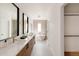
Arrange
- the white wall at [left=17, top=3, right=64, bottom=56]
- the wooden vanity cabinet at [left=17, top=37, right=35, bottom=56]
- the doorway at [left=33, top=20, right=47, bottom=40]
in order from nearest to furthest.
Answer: the wooden vanity cabinet at [left=17, top=37, right=35, bottom=56], the white wall at [left=17, top=3, right=64, bottom=56], the doorway at [left=33, top=20, right=47, bottom=40]

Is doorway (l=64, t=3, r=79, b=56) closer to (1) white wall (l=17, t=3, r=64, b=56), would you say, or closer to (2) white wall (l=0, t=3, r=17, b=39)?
(1) white wall (l=17, t=3, r=64, b=56)

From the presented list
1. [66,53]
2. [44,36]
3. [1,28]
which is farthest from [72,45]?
[44,36]

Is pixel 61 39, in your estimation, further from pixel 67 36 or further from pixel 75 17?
pixel 75 17

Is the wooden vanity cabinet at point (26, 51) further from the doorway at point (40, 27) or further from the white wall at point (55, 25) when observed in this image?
the doorway at point (40, 27)

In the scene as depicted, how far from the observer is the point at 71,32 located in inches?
163

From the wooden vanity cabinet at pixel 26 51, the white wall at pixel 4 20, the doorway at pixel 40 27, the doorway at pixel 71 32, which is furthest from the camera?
the doorway at pixel 40 27

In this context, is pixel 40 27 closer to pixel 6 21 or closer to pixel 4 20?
pixel 6 21

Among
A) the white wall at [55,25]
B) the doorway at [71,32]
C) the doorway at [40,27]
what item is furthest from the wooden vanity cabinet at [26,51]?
the doorway at [40,27]

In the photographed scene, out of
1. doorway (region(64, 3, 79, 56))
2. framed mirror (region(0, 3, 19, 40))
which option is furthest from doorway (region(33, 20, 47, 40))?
doorway (region(64, 3, 79, 56))

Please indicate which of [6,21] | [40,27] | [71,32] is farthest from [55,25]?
[40,27]

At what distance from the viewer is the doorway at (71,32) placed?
13.5 feet

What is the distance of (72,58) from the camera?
100 cm

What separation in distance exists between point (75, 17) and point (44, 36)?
32.4 feet

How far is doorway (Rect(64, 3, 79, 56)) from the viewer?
410cm
